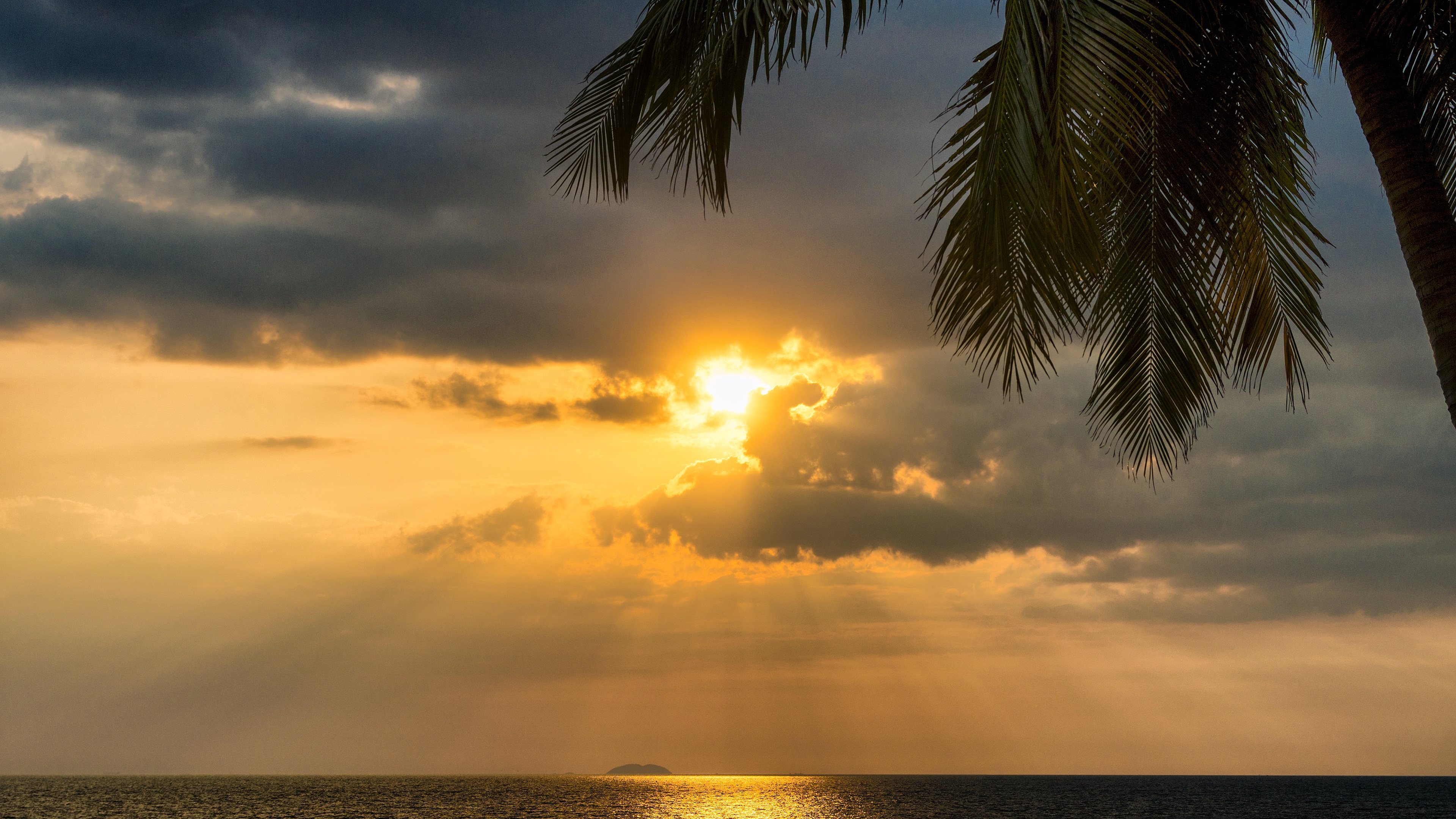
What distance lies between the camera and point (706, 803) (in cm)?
12900

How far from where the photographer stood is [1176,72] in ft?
20.3

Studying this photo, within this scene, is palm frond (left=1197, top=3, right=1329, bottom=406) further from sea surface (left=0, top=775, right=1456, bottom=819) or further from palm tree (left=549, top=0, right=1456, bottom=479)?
sea surface (left=0, top=775, right=1456, bottom=819)

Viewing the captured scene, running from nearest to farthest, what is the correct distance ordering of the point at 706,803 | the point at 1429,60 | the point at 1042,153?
1. the point at 1042,153
2. the point at 1429,60
3. the point at 706,803

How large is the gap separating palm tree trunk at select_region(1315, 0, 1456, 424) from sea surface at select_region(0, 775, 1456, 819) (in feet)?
293


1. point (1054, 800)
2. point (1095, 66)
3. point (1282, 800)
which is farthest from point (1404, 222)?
point (1282, 800)

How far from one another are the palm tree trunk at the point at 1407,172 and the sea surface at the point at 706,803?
8926cm

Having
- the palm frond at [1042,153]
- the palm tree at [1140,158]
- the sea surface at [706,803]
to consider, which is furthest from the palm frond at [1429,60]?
the sea surface at [706,803]

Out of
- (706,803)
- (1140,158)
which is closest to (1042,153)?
(1140,158)

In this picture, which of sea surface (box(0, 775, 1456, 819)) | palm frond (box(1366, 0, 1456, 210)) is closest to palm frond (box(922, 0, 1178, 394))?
palm frond (box(1366, 0, 1456, 210))

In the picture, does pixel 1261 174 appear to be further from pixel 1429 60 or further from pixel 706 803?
pixel 706 803

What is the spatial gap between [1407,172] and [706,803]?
13345cm

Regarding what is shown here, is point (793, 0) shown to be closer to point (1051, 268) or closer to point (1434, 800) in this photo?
point (1051, 268)

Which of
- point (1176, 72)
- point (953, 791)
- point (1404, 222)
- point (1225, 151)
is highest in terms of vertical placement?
point (1225, 151)

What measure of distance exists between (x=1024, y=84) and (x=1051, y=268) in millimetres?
1164
